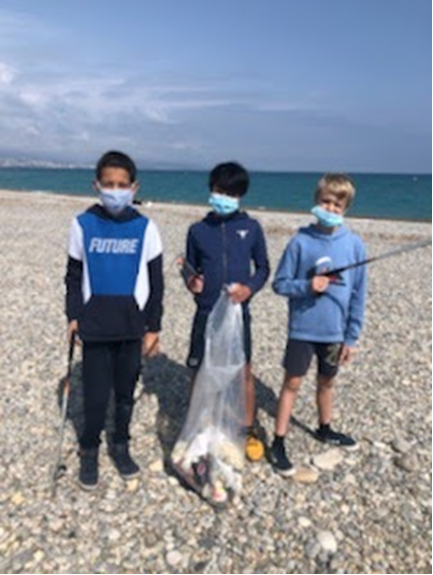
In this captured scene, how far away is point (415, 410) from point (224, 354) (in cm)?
255

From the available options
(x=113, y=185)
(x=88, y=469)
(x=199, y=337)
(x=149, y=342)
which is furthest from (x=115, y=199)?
(x=88, y=469)

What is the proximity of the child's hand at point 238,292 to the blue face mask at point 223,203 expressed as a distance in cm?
53

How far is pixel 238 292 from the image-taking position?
14.0 feet

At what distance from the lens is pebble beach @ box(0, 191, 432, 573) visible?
3.71 meters

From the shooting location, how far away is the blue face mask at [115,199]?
3.93 m

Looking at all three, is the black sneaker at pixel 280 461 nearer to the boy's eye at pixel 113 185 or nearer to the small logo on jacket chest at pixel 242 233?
the small logo on jacket chest at pixel 242 233

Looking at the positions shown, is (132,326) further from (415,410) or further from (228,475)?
(415,410)

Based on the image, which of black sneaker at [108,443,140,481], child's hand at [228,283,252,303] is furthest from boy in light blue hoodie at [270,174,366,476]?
black sneaker at [108,443,140,481]

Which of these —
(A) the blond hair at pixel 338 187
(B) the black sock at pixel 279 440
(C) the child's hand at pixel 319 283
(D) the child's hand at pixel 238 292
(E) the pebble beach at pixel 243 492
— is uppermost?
(A) the blond hair at pixel 338 187

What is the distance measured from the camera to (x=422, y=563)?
3.70 meters

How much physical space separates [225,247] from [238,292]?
0.34 metres

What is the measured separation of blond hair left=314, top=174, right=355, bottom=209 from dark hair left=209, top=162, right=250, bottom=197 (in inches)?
21.0

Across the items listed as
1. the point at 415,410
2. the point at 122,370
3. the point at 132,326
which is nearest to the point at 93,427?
the point at 122,370

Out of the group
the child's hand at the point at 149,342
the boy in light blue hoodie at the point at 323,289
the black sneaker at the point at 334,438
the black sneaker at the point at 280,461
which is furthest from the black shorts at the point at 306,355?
the child's hand at the point at 149,342
